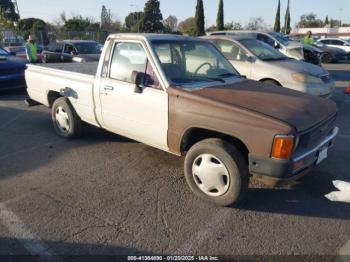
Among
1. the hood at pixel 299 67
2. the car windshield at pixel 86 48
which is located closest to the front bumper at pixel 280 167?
the hood at pixel 299 67

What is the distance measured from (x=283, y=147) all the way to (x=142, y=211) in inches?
64.4

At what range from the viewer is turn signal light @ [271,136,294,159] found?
10.1ft

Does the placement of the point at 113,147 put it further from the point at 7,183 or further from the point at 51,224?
the point at 51,224

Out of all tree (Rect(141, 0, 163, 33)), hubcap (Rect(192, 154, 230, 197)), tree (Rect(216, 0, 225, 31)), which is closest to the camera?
hubcap (Rect(192, 154, 230, 197))

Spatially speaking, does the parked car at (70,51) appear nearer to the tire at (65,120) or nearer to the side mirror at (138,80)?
the tire at (65,120)

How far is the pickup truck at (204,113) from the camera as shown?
10.7ft

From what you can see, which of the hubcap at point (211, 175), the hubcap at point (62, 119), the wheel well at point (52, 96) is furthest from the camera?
the wheel well at point (52, 96)

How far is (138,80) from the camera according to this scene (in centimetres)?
406

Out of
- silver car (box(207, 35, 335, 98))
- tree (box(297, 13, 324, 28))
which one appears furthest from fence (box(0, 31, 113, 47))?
tree (box(297, 13, 324, 28))

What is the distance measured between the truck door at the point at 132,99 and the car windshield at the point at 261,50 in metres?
4.51

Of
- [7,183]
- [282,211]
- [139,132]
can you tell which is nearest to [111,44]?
[139,132]

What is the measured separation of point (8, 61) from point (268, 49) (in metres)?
7.69

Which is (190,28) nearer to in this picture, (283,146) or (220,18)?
(220,18)

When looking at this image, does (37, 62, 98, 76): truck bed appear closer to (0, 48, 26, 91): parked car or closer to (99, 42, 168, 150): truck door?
(99, 42, 168, 150): truck door
